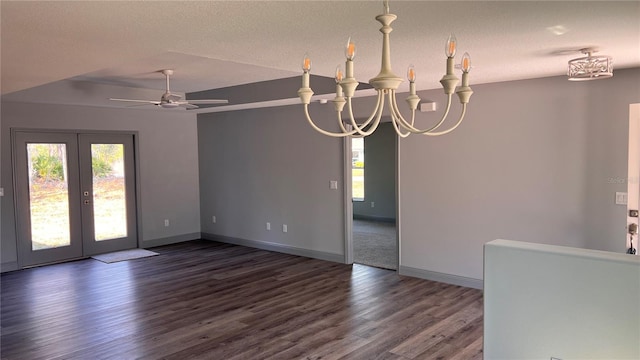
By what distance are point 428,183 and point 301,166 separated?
2198mm

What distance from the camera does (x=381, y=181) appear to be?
35.2 feet

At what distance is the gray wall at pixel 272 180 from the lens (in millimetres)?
6941

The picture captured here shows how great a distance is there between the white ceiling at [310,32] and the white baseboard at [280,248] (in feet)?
11.1

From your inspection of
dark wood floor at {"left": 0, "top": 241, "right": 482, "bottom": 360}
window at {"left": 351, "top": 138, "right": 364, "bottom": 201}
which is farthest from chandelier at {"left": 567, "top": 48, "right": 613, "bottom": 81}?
window at {"left": 351, "top": 138, "right": 364, "bottom": 201}

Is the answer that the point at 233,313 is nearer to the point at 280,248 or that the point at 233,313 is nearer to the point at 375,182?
the point at 280,248

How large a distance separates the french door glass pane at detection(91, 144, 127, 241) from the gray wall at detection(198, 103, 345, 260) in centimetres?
148

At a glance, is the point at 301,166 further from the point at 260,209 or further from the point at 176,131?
the point at 176,131

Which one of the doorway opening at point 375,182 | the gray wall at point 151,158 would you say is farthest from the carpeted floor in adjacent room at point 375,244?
the gray wall at point 151,158

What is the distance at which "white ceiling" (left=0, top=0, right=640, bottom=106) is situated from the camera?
2.32 meters

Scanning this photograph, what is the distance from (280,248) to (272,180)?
3.64 ft

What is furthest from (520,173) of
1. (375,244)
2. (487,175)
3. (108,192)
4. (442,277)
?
(108,192)

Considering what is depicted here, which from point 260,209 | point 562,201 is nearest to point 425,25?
point 562,201

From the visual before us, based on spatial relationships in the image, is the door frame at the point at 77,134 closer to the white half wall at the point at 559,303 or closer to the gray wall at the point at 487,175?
the gray wall at the point at 487,175

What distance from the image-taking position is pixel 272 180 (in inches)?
302
